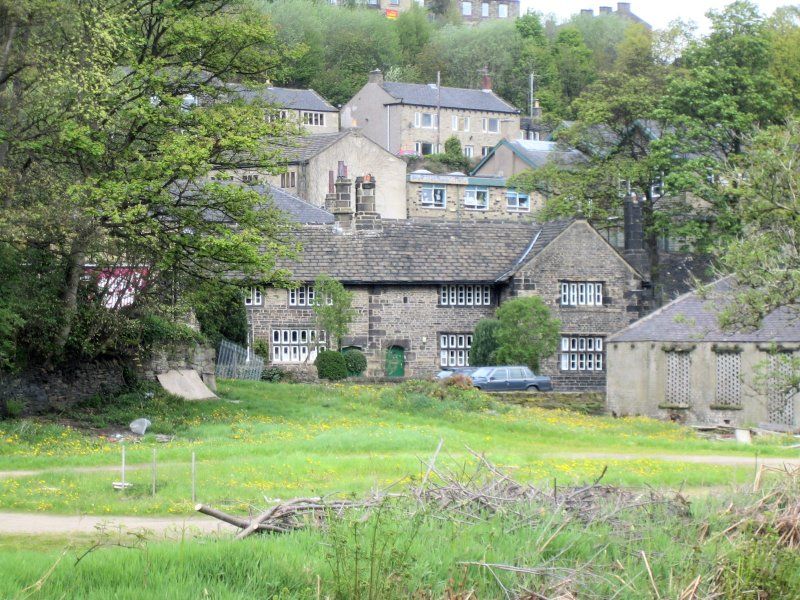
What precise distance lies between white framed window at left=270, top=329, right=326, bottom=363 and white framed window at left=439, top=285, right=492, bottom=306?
18.6 ft

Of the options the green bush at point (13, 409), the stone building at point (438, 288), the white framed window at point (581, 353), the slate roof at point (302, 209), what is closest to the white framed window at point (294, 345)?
the stone building at point (438, 288)

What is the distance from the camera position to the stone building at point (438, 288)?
54.0 metres

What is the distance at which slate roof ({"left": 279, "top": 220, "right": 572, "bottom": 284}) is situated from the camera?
54.1m

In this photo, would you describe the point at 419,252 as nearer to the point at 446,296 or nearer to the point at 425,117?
the point at 446,296

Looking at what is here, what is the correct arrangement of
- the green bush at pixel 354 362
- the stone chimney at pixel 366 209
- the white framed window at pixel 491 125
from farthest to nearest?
1. the white framed window at pixel 491 125
2. the stone chimney at pixel 366 209
3. the green bush at pixel 354 362

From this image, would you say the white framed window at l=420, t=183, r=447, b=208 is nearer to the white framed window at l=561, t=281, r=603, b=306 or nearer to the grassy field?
the white framed window at l=561, t=281, r=603, b=306

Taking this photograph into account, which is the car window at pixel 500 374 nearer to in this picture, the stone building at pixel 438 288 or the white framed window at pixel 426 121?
the stone building at pixel 438 288

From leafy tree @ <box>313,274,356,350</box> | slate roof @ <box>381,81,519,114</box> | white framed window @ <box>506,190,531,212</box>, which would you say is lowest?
leafy tree @ <box>313,274,356,350</box>

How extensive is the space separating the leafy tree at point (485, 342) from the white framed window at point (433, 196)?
30524mm

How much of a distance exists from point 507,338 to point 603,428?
15787mm

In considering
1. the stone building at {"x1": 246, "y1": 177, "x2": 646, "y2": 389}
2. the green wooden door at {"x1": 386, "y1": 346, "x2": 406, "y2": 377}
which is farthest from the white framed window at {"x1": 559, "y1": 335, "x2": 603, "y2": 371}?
the green wooden door at {"x1": 386, "y1": 346, "x2": 406, "y2": 377}

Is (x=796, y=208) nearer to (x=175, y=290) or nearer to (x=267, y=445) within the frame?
(x=267, y=445)

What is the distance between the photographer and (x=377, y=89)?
104 meters

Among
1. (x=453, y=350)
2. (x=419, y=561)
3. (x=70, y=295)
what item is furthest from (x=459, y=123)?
(x=419, y=561)
